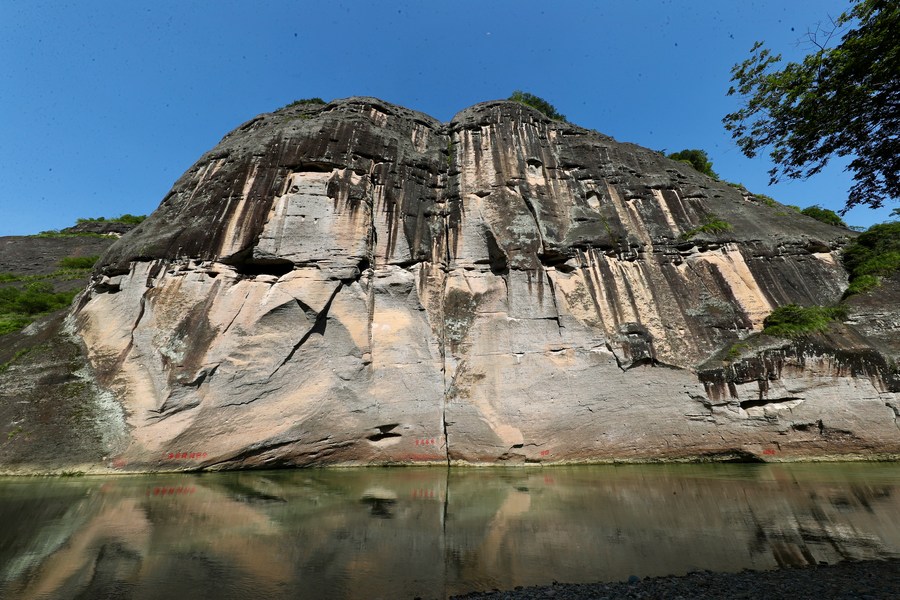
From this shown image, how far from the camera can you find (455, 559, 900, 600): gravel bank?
416 centimetres

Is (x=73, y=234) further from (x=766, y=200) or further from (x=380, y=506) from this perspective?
(x=766, y=200)

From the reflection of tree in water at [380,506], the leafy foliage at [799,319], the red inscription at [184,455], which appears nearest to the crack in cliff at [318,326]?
the red inscription at [184,455]

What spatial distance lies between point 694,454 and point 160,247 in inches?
701

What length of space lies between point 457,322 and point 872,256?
14717 mm

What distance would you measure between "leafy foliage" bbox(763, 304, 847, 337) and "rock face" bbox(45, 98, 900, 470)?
46cm

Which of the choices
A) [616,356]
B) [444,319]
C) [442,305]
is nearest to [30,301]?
[442,305]

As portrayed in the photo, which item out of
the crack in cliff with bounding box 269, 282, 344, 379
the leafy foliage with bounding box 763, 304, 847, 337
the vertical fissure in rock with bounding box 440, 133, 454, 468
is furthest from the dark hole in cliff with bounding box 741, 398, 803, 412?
the crack in cliff with bounding box 269, 282, 344, 379

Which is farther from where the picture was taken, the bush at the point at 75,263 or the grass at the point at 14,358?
the bush at the point at 75,263

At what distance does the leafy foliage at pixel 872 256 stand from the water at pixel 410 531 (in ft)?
21.9

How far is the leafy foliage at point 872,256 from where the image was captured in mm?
14196

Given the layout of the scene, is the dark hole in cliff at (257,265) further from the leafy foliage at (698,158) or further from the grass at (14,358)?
the leafy foliage at (698,158)

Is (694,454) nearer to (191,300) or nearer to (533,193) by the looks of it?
(533,193)

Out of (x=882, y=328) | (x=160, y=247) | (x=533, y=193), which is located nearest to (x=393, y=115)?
(x=533, y=193)

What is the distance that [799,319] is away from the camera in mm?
13305
